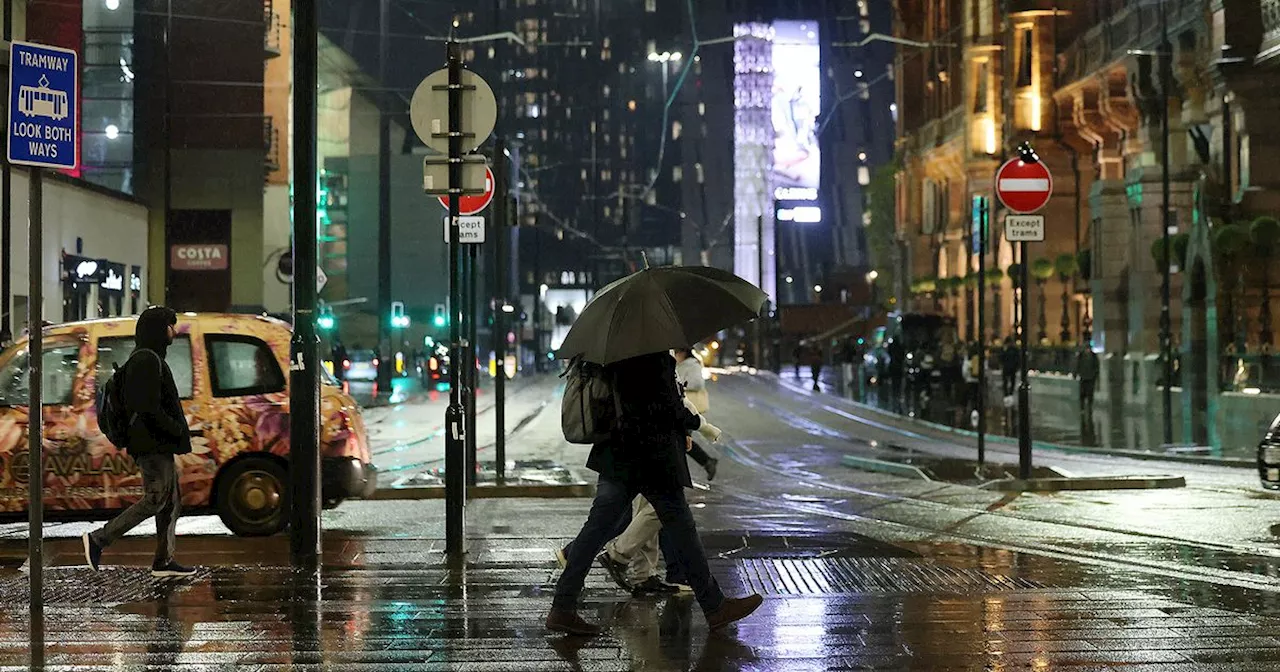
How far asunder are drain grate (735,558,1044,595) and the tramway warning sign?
4.84 m

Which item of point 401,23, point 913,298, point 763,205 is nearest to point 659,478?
point 401,23

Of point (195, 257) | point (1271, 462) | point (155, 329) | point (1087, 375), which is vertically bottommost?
point (1271, 462)

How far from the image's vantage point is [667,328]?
8492mm

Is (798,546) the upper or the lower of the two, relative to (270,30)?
lower

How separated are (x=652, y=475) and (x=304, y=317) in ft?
12.2

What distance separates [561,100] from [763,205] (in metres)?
72.0

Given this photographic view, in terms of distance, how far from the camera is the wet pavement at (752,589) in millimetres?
8016

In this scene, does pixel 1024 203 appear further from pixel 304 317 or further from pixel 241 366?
pixel 304 317

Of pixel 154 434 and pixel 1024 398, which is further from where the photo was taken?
pixel 1024 398

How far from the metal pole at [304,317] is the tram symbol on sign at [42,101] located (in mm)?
2335

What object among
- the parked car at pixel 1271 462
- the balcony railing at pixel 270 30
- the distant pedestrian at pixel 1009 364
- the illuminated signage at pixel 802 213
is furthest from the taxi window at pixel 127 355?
the illuminated signage at pixel 802 213

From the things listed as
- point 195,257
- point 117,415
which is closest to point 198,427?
point 117,415

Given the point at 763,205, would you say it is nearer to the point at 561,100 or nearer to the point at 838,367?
the point at 838,367

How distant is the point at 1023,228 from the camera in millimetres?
18219
